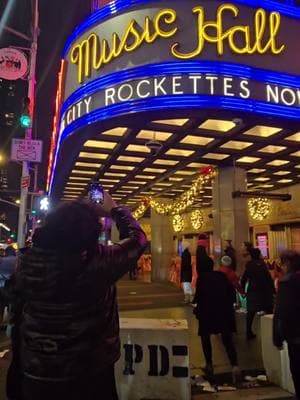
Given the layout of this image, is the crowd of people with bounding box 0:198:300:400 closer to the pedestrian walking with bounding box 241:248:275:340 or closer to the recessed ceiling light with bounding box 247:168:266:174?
the pedestrian walking with bounding box 241:248:275:340

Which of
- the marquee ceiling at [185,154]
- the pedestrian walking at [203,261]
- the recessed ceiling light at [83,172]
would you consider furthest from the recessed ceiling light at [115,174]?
the pedestrian walking at [203,261]

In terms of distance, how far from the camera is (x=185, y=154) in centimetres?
1280

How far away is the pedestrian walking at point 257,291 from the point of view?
27.8ft

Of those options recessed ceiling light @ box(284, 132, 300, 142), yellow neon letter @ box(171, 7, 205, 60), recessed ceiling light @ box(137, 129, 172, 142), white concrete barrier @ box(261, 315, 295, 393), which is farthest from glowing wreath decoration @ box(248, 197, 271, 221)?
white concrete barrier @ box(261, 315, 295, 393)

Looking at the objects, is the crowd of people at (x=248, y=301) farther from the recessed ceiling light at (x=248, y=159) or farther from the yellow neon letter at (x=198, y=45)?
the yellow neon letter at (x=198, y=45)

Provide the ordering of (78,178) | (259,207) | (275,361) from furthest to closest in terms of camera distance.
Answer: (78,178) → (259,207) → (275,361)

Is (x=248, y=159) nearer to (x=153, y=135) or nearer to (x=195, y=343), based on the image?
(x=153, y=135)

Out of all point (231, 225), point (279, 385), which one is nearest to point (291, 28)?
point (231, 225)

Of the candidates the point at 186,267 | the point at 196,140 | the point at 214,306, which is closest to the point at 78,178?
the point at 186,267

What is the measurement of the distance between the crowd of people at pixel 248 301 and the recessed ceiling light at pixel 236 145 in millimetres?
3250

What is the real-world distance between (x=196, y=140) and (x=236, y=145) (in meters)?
1.31

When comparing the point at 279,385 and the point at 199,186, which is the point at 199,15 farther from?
the point at 279,385

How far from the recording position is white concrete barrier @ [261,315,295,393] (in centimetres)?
534

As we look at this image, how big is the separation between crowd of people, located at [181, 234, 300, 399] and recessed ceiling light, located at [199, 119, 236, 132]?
309 cm
